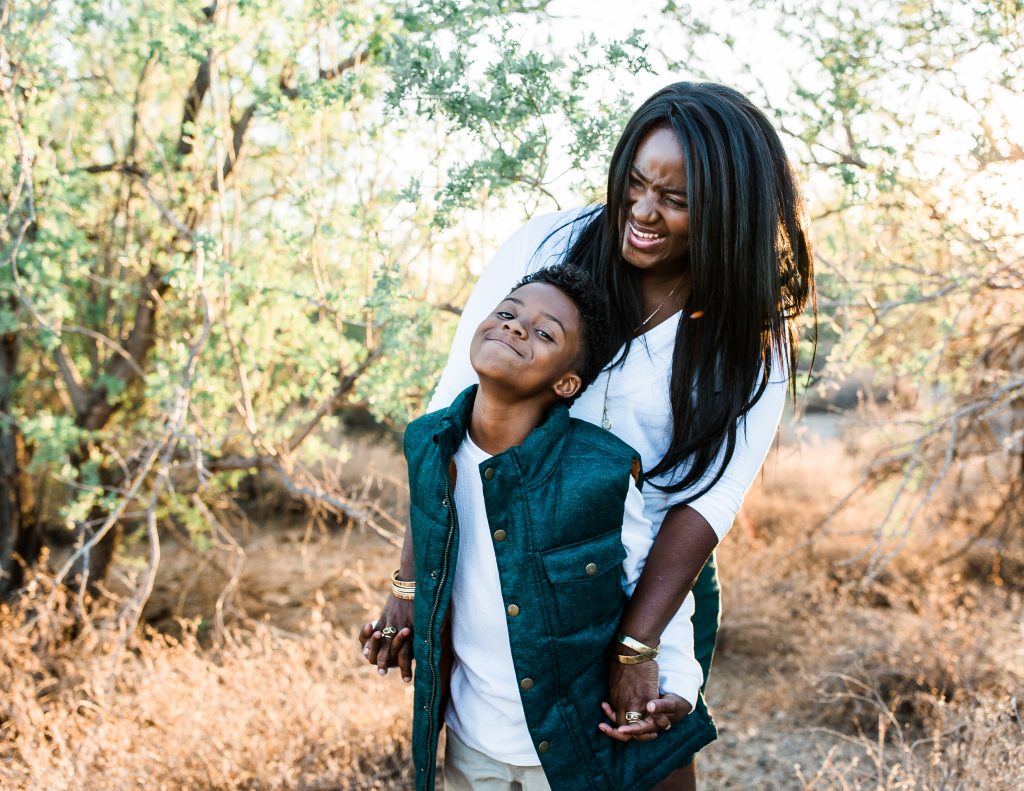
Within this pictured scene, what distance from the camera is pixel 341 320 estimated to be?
325 centimetres

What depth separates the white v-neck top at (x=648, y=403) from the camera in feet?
5.15

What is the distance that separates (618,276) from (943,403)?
3533 millimetres

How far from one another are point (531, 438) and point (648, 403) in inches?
10.4

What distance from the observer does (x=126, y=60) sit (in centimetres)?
408

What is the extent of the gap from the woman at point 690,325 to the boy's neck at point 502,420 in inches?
4.9

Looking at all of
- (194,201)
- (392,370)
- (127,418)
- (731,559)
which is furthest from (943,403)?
(127,418)

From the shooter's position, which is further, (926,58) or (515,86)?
(926,58)

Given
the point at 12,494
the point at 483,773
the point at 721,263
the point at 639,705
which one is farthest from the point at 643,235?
the point at 12,494

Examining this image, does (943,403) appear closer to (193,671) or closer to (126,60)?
(193,671)

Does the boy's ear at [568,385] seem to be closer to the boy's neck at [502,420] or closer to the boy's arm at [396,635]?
the boy's neck at [502,420]

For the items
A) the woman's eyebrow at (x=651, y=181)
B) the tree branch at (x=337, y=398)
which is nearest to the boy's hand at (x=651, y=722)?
the woman's eyebrow at (x=651, y=181)

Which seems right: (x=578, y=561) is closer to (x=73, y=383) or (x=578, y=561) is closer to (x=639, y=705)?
(x=639, y=705)

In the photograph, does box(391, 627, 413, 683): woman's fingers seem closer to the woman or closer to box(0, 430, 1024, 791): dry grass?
the woman

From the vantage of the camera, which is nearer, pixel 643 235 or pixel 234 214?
pixel 643 235
